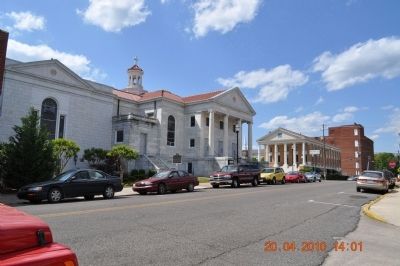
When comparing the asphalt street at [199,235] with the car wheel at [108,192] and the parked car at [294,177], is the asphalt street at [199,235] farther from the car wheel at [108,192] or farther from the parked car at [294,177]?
the parked car at [294,177]

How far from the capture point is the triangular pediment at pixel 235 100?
56.3 meters

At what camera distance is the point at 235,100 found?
198ft

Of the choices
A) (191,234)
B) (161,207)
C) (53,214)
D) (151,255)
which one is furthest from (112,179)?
(151,255)

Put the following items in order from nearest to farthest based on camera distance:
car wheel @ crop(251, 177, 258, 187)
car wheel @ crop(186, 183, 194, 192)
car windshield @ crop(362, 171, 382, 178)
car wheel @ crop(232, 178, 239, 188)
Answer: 1. car wheel @ crop(186, 183, 194, 192)
2. car windshield @ crop(362, 171, 382, 178)
3. car wheel @ crop(232, 178, 239, 188)
4. car wheel @ crop(251, 177, 258, 187)

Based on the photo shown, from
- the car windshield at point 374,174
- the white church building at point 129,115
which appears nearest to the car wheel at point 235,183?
the white church building at point 129,115

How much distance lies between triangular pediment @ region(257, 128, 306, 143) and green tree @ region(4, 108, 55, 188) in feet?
254

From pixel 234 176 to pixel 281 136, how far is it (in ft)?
227

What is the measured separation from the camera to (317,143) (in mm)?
102500

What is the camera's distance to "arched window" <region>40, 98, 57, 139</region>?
1566 inches

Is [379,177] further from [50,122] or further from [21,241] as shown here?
[50,122]

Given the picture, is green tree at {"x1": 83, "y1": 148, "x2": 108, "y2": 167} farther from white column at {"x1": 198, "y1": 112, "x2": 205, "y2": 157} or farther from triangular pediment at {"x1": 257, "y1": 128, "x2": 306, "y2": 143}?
triangular pediment at {"x1": 257, "y1": 128, "x2": 306, "y2": 143}

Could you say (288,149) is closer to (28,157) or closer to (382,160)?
(382,160)

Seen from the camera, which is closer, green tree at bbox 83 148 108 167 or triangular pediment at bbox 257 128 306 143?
green tree at bbox 83 148 108 167

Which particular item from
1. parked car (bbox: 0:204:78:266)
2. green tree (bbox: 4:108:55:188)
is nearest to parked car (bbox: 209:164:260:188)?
green tree (bbox: 4:108:55:188)
